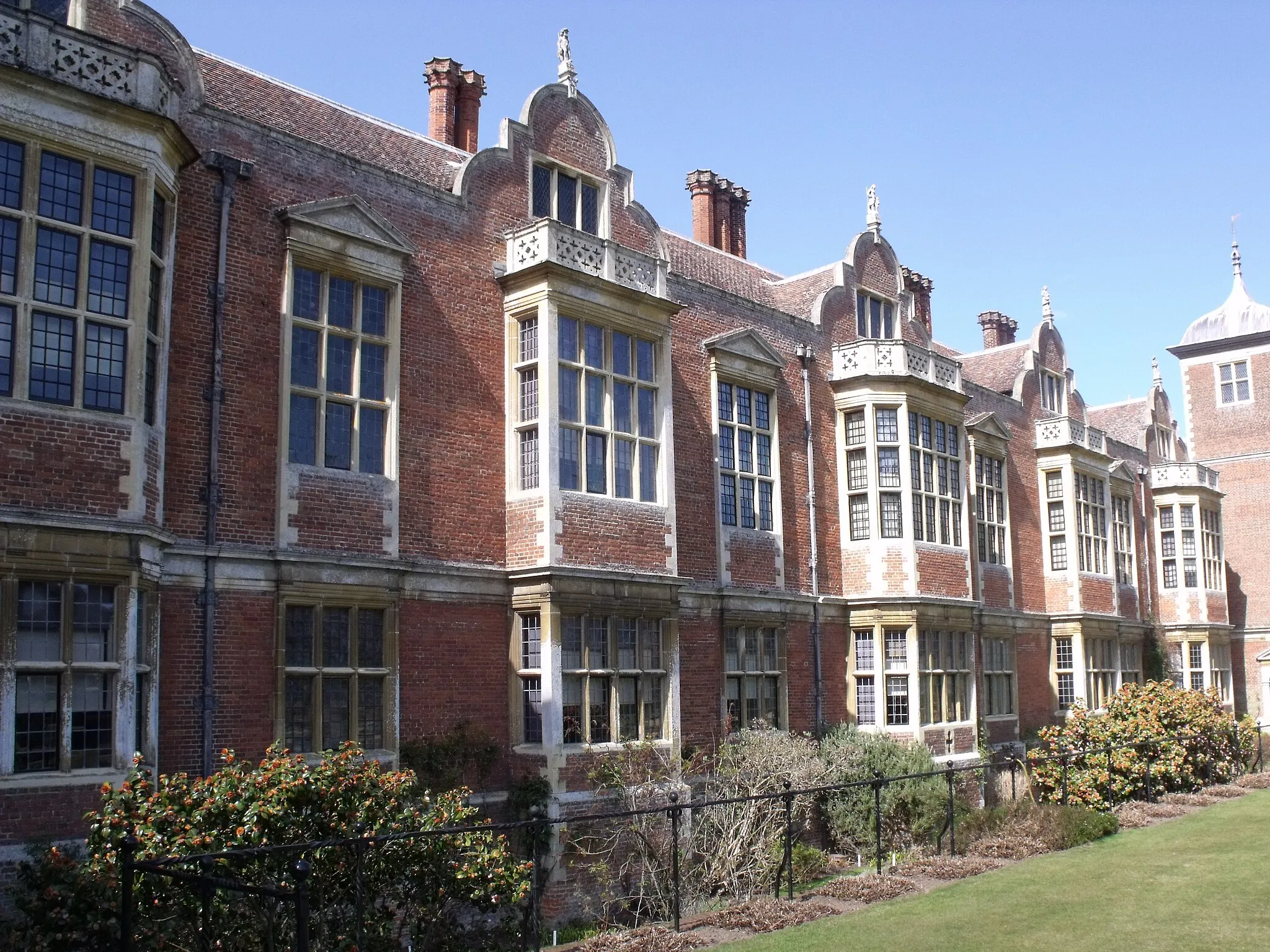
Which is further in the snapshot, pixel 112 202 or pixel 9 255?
pixel 112 202

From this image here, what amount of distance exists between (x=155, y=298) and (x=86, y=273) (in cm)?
95

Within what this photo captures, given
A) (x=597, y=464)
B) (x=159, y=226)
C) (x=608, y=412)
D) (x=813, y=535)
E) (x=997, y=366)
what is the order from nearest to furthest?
(x=159, y=226) < (x=597, y=464) < (x=608, y=412) < (x=813, y=535) < (x=997, y=366)

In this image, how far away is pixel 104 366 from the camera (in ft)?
37.7

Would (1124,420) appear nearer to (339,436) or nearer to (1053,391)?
(1053,391)

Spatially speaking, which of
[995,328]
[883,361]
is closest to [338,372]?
[883,361]

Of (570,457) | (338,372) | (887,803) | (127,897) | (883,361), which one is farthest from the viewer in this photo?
(883,361)

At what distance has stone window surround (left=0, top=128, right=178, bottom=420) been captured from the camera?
11.0 m

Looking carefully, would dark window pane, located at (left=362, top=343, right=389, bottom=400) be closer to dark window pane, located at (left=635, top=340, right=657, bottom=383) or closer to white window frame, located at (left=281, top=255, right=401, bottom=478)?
white window frame, located at (left=281, top=255, right=401, bottom=478)

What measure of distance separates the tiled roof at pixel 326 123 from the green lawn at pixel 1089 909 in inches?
422

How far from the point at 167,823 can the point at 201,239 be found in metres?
6.51

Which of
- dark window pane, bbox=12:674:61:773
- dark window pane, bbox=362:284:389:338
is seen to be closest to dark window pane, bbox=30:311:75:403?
dark window pane, bbox=12:674:61:773

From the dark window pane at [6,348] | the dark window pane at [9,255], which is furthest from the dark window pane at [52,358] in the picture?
the dark window pane at [9,255]

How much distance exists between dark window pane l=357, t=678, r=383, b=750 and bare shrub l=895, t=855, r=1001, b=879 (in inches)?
267

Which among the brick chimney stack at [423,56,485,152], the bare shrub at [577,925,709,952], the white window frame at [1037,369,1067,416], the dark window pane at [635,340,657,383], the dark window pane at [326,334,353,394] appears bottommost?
the bare shrub at [577,925,709,952]
